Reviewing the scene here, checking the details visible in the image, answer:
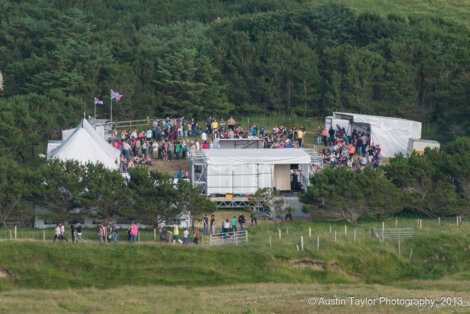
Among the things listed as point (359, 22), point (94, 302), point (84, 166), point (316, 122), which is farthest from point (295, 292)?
point (359, 22)

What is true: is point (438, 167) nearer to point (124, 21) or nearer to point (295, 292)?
point (295, 292)

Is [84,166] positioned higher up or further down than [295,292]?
higher up

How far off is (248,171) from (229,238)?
26.3 ft

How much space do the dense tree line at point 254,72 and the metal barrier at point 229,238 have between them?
63.6ft

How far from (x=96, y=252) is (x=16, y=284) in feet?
12.7

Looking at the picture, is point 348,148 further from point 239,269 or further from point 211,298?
point 211,298

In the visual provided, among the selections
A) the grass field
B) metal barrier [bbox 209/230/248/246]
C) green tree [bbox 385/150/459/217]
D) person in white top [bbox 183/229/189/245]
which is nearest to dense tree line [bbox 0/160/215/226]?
the grass field

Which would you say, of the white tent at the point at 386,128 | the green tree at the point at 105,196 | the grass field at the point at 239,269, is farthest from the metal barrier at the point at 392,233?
the white tent at the point at 386,128

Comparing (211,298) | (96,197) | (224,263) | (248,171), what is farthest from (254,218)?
(211,298)

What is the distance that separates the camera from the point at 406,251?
254 ft

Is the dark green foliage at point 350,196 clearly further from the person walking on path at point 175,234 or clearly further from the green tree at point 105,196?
the green tree at point 105,196

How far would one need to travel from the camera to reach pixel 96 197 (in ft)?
259

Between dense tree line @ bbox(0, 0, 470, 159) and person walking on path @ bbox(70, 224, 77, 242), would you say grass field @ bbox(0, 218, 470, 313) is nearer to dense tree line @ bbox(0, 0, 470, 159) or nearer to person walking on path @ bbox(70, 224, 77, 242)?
person walking on path @ bbox(70, 224, 77, 242)

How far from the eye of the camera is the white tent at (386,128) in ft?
312
